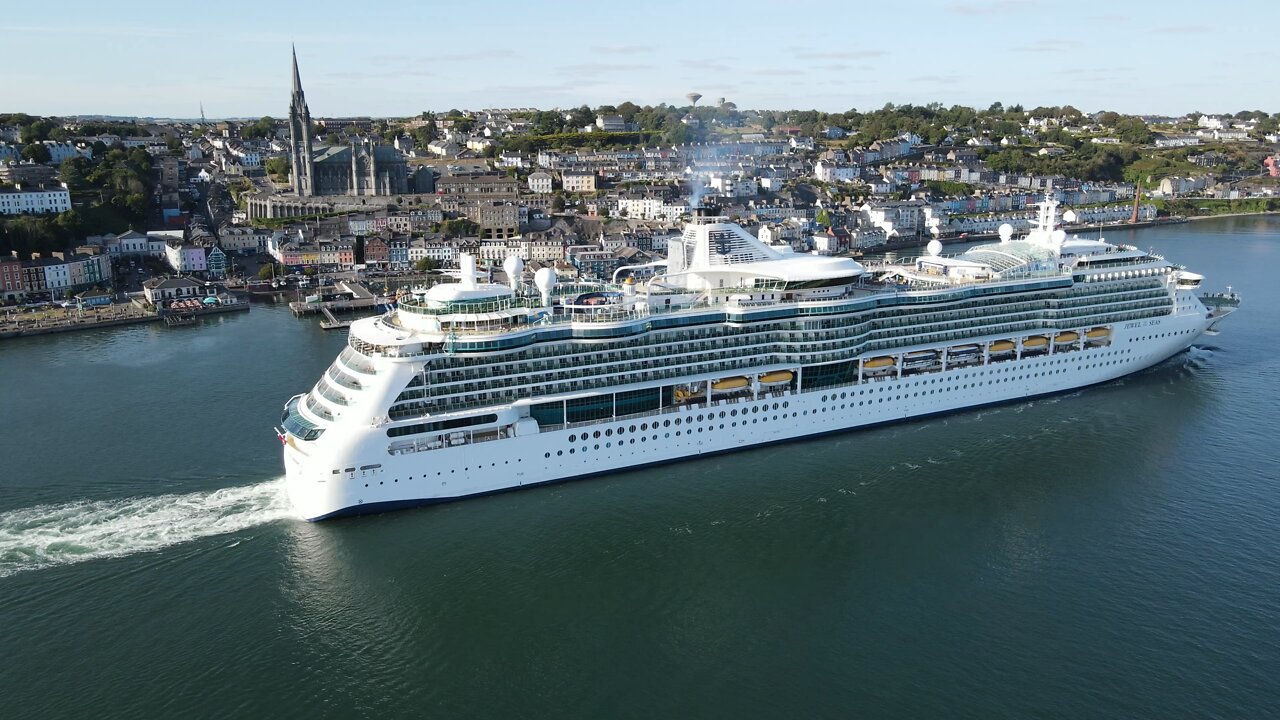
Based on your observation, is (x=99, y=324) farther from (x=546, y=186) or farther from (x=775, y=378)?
(x=546, y=186)

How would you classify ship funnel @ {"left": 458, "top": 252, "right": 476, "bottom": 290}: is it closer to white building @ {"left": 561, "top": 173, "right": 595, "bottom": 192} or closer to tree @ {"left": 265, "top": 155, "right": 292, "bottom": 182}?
white building @ {"left": 561, "top": 173, "right": 595, "bottom": 192}

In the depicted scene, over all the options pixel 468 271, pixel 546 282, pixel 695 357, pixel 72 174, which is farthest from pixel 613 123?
pixel 695 357

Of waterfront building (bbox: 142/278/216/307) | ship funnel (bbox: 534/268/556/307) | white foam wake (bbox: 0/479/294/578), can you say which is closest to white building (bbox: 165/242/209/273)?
waterfront building (bbox: 142/278/216/307)

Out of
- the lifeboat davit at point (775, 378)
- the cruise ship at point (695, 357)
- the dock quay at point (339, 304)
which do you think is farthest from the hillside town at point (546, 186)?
the dock quay at point (339, 304)

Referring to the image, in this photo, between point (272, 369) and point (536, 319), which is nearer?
point (536, 319)

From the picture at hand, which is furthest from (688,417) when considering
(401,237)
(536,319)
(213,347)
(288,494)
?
(401,237)

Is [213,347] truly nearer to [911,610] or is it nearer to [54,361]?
[54,361]
